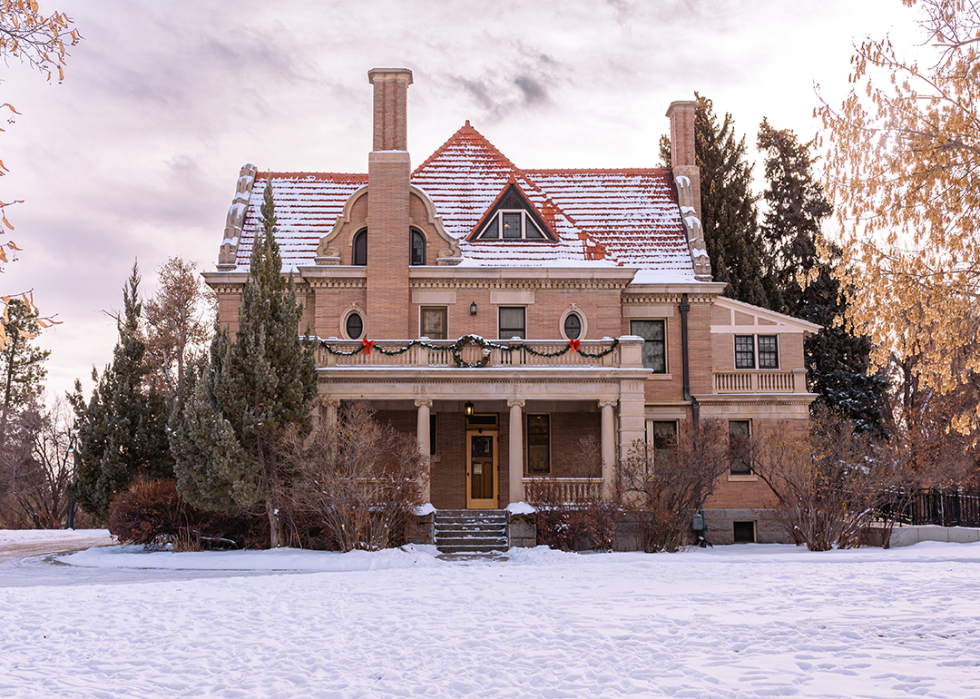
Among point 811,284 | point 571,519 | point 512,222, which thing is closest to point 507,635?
→ point 571,519

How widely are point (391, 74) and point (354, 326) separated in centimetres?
881

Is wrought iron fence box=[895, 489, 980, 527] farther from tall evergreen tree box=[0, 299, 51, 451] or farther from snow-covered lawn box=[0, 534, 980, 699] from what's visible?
tall evergreen tree box=[0, 299, 51, 451]

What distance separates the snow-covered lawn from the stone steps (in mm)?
6729

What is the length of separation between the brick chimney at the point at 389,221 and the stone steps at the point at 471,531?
6.83 metres

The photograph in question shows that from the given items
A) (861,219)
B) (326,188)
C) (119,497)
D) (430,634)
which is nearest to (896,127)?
(861,219)

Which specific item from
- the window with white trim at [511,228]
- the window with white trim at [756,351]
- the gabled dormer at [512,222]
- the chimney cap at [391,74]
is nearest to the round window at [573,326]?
the gabled dormer at [512,222]

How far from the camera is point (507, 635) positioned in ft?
33.9

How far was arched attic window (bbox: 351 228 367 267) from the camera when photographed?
97.3 ft

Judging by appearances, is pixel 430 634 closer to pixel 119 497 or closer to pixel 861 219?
pixel 861 219

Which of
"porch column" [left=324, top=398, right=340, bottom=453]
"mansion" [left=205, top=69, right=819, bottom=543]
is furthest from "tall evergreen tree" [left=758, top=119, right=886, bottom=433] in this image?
"porch column" [left=324, top=398, right=340, bottom=453]

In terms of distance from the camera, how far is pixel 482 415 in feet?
95.5

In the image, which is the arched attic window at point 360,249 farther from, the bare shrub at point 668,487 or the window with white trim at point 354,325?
the bare shrub at point 668,487

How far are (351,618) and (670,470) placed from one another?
13.0 metres

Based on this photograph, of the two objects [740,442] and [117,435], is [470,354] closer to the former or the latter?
[740,442]
